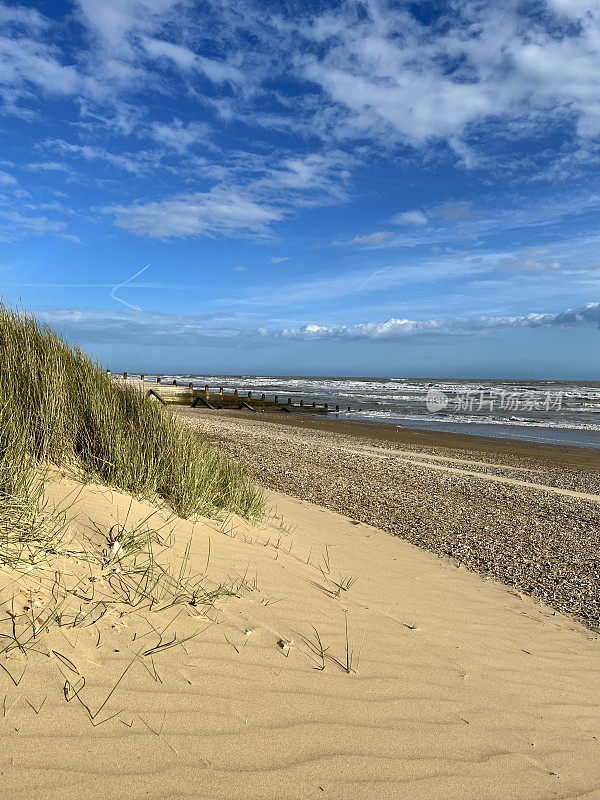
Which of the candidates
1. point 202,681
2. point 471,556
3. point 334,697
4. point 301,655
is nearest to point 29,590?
point 202,681

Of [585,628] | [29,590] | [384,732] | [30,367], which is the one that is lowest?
[585,628]

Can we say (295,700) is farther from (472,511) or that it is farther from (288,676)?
(472,511)

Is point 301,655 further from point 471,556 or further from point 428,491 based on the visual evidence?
point 428,491

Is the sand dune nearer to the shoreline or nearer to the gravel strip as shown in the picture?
the gravel strip

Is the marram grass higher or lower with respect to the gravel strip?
higher

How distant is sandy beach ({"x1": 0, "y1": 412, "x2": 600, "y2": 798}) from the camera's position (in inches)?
86.8

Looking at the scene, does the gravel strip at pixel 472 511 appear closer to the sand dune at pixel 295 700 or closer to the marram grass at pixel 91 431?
the sand dune at pixel 295 700

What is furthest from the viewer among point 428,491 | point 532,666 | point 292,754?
point 428,491

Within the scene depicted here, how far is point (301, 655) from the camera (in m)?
3.11

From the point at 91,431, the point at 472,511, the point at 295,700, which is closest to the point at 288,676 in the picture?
the point at 295,700

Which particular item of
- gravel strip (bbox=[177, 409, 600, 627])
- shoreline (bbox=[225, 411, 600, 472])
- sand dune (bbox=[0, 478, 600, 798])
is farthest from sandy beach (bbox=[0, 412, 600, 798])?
shoreline (bbox=[225, 411, 600, 472])

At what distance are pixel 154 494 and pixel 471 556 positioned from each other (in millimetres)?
3932

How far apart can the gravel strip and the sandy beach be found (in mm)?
198

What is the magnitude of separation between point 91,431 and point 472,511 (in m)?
6.22
